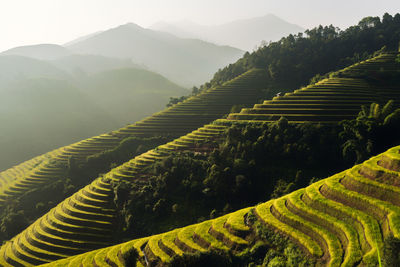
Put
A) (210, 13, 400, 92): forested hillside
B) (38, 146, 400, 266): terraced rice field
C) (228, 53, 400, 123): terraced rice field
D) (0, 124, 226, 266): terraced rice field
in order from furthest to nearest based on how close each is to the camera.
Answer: (210, 13, 400, 92): forested hillside < (228, 53, 400, 123): terraced rice field < (0, 124, 226, 266): terraced rice field < (38, 146, 400, 266): terraced rice field

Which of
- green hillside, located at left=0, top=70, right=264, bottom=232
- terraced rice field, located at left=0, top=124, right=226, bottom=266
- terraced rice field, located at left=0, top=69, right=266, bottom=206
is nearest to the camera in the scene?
terraced rice field, located at left=0, top=124, right=226, bottom=266

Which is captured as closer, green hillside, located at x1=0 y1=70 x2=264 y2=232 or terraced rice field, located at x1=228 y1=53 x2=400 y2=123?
terraced rice field, located at x1=228 y1=53 x2=400 y2=123

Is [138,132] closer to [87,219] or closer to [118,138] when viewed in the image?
[118,138]

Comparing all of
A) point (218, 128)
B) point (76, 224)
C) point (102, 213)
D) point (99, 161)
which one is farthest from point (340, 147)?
point (99, 161)

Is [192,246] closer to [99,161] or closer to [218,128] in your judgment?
[218,128]

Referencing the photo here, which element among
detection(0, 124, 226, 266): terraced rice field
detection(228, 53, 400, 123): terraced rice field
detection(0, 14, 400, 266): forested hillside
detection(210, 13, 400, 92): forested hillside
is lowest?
detection(0, 124, 226, 266): terraced rice field

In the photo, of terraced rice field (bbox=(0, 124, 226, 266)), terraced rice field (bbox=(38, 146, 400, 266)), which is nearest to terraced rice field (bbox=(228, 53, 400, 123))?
terraced rice field (bbox=(0, 124, 226, 266))

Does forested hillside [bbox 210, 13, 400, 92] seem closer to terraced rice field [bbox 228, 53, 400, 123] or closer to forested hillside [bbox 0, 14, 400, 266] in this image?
forested hillside [bbox 0, 14, 400, 266]

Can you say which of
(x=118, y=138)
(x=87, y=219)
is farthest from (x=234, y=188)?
(x=118, y=138)
